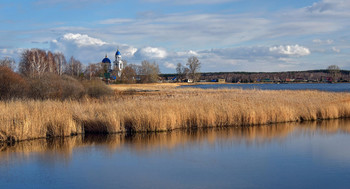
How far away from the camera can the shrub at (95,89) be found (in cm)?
2161

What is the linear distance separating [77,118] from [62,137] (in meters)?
0.98

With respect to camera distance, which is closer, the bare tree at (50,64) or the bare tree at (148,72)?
the bare tree at (50,64)

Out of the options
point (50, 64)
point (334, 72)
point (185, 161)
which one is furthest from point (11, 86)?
point (334, 72)

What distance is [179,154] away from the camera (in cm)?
935

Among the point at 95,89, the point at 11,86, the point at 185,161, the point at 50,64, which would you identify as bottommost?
the point at 185,161

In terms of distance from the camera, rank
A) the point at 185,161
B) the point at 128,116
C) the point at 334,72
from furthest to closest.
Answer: the point at 334,72 → the point at 128,116 → the point at 185,161

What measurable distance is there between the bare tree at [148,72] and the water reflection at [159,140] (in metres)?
59.2

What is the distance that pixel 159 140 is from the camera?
1113 centimetres

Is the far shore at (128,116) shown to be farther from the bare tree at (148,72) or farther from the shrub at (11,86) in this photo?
the bare tree at (148,72)

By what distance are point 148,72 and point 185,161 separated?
69.1 metres

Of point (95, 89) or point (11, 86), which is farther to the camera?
point (95, 89)

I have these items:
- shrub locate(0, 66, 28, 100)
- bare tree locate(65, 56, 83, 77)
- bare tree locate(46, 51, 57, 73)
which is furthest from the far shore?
bare tree locate(65, 56, 83, 77)

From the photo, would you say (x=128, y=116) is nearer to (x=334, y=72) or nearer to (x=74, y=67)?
(x=74, y=67)

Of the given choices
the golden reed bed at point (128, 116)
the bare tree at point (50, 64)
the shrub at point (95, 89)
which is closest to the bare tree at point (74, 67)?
the bare tree at point (50, 64)
